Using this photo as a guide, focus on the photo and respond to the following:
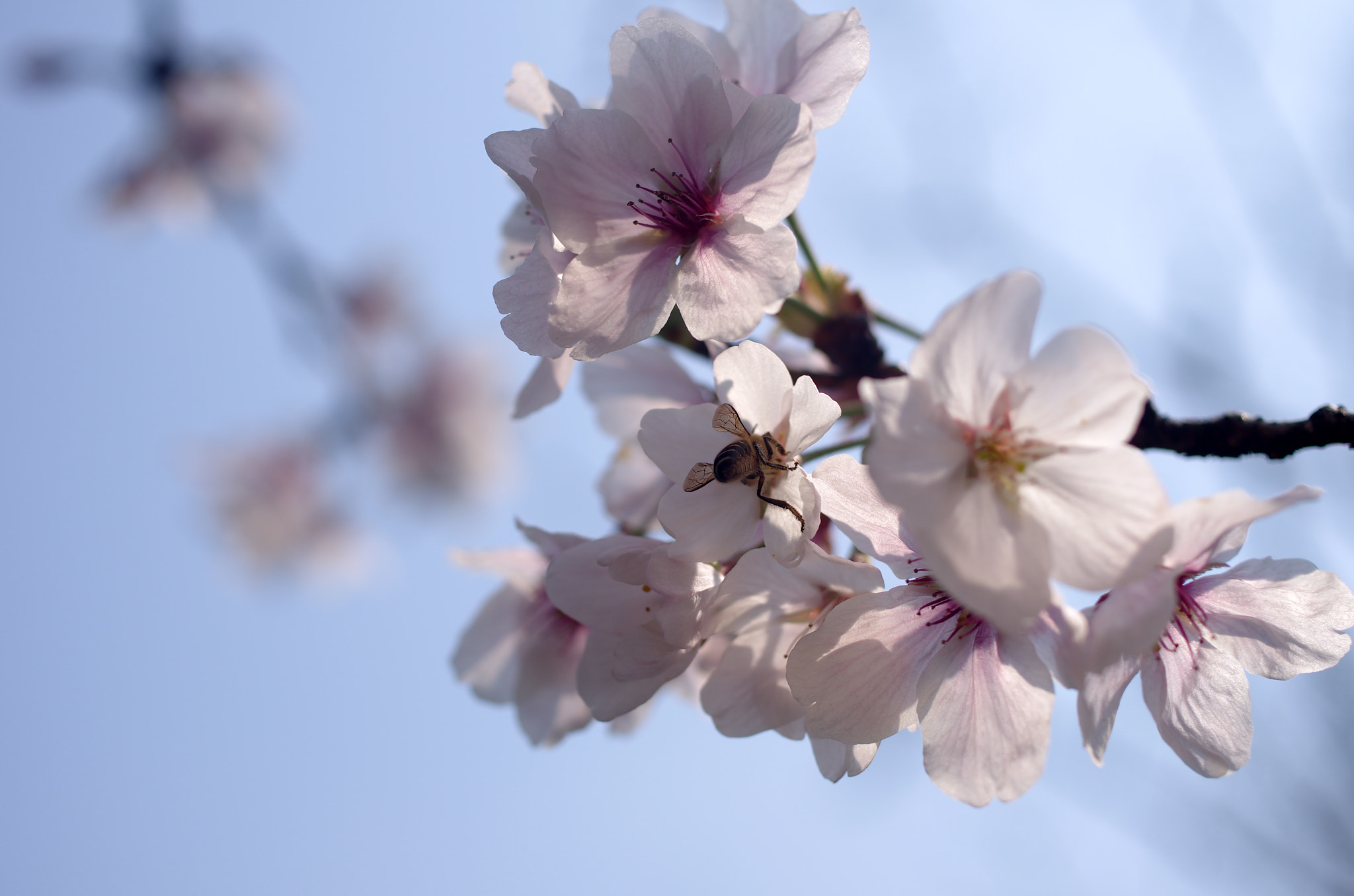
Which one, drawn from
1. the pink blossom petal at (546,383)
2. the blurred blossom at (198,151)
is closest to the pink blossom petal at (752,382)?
the pink blossom petal at (546,383)

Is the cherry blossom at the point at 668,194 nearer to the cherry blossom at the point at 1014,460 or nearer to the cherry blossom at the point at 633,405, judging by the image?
the cherry blossom at the point at 1014,460

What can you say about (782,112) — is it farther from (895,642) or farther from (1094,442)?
(895,642)

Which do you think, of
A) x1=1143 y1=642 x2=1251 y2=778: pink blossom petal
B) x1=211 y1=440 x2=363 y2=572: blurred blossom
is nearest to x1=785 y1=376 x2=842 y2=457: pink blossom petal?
x1=1143 y1=642 x2=1251 y2=778: pink blossom petal

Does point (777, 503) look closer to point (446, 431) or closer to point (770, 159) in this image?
point (770, 159)

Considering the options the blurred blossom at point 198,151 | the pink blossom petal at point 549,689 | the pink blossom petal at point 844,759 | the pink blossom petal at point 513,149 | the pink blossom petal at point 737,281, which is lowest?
the pink blossom petal at point 844,759

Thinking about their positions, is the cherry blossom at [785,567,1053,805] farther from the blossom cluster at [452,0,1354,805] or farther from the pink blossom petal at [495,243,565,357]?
the pink blossom petal at [495,243,565,357]
